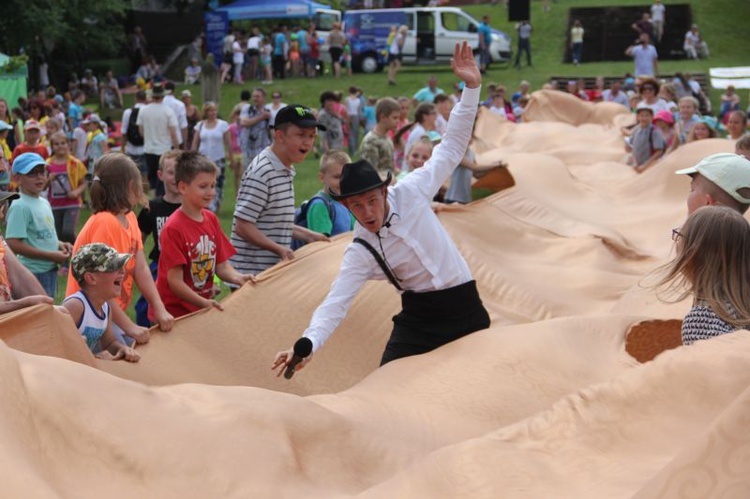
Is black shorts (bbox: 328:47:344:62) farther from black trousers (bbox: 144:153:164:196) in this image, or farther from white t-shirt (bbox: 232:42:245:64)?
black trousers (bbox: 144:153:164:196)

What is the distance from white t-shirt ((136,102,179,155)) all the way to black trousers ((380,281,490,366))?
1029 cm

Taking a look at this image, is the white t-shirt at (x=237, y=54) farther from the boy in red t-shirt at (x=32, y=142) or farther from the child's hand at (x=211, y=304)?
the child's hand at (x=211, y=304)

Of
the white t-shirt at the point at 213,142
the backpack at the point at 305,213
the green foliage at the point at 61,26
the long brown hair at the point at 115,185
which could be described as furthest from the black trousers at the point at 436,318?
the green foliage at the point at 61,26

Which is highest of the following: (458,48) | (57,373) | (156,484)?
(458,48)

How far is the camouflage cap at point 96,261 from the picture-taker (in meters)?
4.98

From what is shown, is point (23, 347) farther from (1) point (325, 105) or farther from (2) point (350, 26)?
(2) point (350, 26)

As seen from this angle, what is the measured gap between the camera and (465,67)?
18.2ft

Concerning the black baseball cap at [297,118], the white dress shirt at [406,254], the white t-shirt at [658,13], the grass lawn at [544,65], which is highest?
the black baseball cap at [297,118]

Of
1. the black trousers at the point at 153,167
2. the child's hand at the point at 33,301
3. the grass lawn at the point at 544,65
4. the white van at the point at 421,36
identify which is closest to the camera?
the child's hand at the point at 33,301

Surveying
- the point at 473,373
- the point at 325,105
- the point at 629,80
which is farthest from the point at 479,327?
the point at 629,80

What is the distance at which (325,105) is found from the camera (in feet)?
60.1

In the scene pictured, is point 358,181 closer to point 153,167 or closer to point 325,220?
point 325,220

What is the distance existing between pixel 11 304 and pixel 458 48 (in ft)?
7.83

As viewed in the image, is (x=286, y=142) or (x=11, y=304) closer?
(x=11, y=304)
